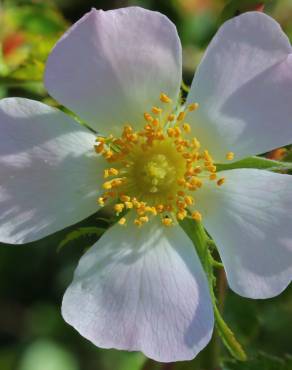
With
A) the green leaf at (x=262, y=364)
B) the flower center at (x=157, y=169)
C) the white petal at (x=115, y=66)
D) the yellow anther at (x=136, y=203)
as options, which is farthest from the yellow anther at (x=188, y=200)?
the green leaf at (x=262, y=364)

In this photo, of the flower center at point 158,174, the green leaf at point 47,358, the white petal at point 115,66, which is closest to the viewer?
the white petal at point 115,66

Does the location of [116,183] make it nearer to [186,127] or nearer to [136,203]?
[136,203]

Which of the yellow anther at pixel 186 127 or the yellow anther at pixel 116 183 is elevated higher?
the yellow anther at pixel 186 127

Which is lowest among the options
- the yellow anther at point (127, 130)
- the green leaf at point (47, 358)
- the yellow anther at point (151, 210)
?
the green leaf at point (47, 358)

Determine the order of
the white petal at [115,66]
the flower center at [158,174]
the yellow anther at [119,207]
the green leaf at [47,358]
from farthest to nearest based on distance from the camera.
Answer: the green leaf at [47,358], the flower center at [158,174], the yellow anther at [119,207], the white petal at [115,66]

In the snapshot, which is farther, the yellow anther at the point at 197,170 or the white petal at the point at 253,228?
the yellow anther at the point at 197,170

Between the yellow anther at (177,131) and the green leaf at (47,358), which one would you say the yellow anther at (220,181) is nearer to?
the yellow anther at (177,131)

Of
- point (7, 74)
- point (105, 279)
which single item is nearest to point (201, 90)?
point (105, 279)

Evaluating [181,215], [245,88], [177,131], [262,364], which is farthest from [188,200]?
[262,364]
